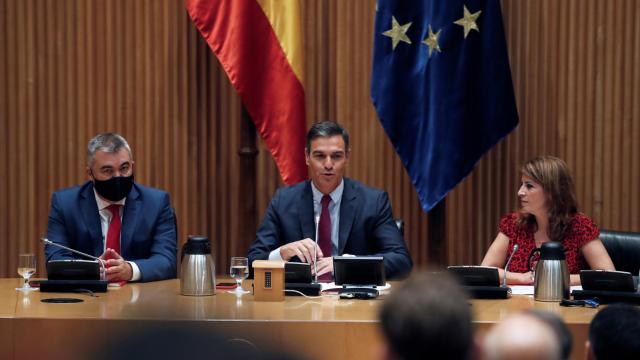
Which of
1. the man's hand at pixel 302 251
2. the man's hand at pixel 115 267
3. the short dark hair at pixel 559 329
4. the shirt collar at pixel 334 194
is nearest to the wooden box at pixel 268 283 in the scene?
the man's hand at pixel 302 251

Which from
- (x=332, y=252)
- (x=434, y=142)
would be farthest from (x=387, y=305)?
(x=434, y=142)

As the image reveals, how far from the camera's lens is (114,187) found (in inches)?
158

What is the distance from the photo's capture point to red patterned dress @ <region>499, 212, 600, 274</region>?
13.1 feet

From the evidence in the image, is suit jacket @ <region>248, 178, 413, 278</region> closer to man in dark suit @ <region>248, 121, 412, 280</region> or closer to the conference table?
man in dark suit @ <region>248, 121, 412, 280</region>

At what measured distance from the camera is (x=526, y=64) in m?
5.23

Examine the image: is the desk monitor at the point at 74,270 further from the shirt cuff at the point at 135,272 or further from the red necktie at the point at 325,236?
the red necktie at the point at 325,236

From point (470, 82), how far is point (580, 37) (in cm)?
84

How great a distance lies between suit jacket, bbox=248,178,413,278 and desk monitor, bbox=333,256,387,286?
667 mm

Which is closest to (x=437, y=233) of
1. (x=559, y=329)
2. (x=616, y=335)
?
(x=616, y=335)

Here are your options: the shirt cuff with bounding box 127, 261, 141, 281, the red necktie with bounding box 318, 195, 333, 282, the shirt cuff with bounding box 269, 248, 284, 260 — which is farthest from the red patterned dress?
the shirt cuff with bounding box 127, 261, 141, 281

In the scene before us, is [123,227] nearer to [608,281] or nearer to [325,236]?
[325,236]

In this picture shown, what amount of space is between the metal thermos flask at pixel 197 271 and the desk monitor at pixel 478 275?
3.08ft

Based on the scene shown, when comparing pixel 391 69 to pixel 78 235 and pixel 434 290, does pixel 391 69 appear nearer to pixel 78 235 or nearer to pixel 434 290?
pixel 78 235

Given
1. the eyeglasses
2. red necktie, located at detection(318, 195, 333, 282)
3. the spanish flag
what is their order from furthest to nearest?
1. the spanish flag
2. red necktie, located at detection(318, 195, 333, 282)
3. the eyeglasses
